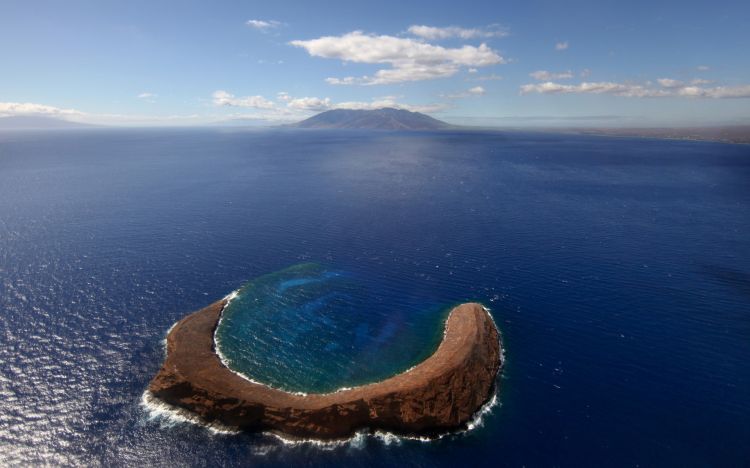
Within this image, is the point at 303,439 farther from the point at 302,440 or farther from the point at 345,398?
the point at 345,398

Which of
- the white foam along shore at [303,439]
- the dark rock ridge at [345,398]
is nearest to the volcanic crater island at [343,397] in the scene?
the dark rock ridge at [345,398]

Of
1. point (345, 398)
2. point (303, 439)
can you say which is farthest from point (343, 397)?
point (303, 439)

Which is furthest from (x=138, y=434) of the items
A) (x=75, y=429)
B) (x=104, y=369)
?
(x=104, y=369)

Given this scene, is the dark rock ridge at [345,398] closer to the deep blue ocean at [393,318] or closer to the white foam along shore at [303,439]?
the white foam along shore at [303,439]

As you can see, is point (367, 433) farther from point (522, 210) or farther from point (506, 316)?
point (522, 210)

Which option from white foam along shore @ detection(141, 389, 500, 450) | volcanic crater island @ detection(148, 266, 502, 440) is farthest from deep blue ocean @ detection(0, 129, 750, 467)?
volcanic crater island @ detection(148, 266, 502, 440)
